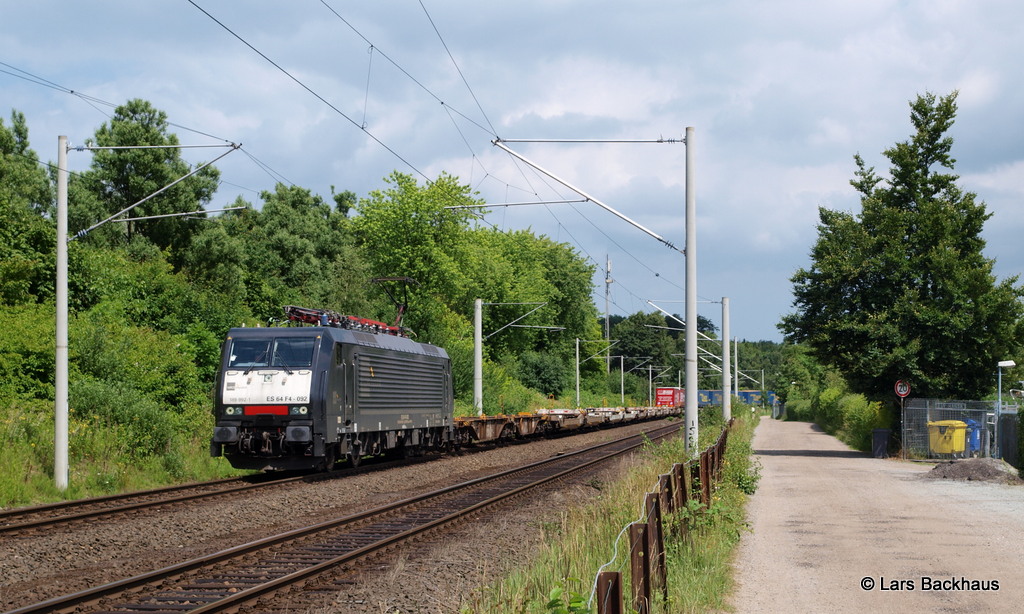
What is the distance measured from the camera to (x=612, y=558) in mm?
7992

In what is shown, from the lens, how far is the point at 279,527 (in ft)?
49.6

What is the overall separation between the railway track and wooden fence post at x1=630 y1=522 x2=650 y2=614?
3937 millimetres

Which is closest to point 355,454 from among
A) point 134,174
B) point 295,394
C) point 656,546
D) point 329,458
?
point 329,458

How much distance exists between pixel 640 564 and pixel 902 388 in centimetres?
2617

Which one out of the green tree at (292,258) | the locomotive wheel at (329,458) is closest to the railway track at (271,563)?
the locomotive wheel at (329,458)

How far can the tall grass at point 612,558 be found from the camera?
27.7 feet

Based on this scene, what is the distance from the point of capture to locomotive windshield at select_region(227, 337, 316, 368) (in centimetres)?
2216

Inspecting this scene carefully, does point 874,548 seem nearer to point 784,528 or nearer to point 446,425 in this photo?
point 784,528

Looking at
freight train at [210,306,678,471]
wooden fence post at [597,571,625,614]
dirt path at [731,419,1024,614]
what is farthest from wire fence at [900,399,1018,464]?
wooden fence post at [597,571,625,614]

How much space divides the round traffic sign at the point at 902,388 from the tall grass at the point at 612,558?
1622cm

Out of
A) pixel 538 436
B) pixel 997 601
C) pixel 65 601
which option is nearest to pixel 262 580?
pixel 65 601

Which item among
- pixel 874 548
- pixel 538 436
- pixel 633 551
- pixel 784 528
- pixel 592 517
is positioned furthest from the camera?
pixel 538 436

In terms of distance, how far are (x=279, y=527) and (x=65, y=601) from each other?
18.9 feet

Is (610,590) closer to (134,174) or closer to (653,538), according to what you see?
(653,538)
